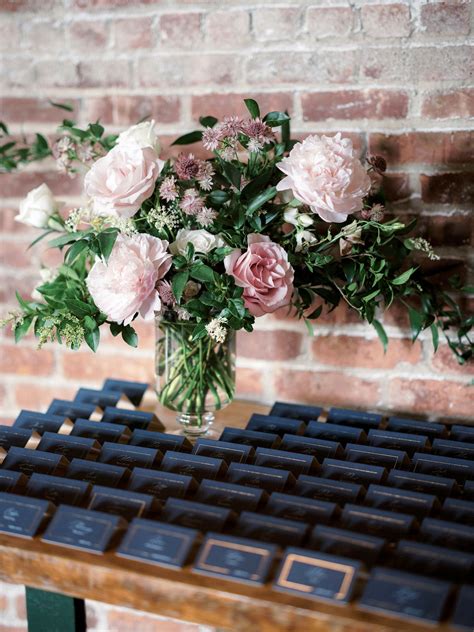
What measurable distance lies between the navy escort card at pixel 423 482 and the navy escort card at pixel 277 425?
0.65 feet

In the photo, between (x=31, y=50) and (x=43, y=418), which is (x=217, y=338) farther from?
(x=31, y=50)

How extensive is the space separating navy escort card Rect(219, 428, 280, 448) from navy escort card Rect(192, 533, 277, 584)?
0.26 meters

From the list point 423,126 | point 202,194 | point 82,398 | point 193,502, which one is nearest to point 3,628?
point 82,398

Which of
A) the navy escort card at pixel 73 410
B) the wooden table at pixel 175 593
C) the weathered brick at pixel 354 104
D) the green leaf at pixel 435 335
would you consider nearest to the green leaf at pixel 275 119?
the weathered brick at pixel 354 104

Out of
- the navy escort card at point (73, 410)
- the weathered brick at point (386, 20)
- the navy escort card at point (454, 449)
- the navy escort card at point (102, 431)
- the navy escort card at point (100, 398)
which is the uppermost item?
the weathered brick at point (386, 20)

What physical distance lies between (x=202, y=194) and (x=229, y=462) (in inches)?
14.8

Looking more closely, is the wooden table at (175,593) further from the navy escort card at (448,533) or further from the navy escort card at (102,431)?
the navy escort card at (102,431)

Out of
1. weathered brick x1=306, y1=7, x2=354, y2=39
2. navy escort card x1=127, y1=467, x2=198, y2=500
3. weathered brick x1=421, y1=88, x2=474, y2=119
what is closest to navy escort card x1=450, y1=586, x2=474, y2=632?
navy escort card x1=127, y1=467, x2=198, y2=500

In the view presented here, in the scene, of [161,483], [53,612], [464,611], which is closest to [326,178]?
[161,483]

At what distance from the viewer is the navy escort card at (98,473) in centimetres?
98

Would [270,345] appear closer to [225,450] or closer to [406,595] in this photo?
[225,450]

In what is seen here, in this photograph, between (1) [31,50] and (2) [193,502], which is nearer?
(2) [193,502]

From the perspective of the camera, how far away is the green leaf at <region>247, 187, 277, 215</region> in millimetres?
1062

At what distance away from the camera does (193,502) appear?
90 centimetres
